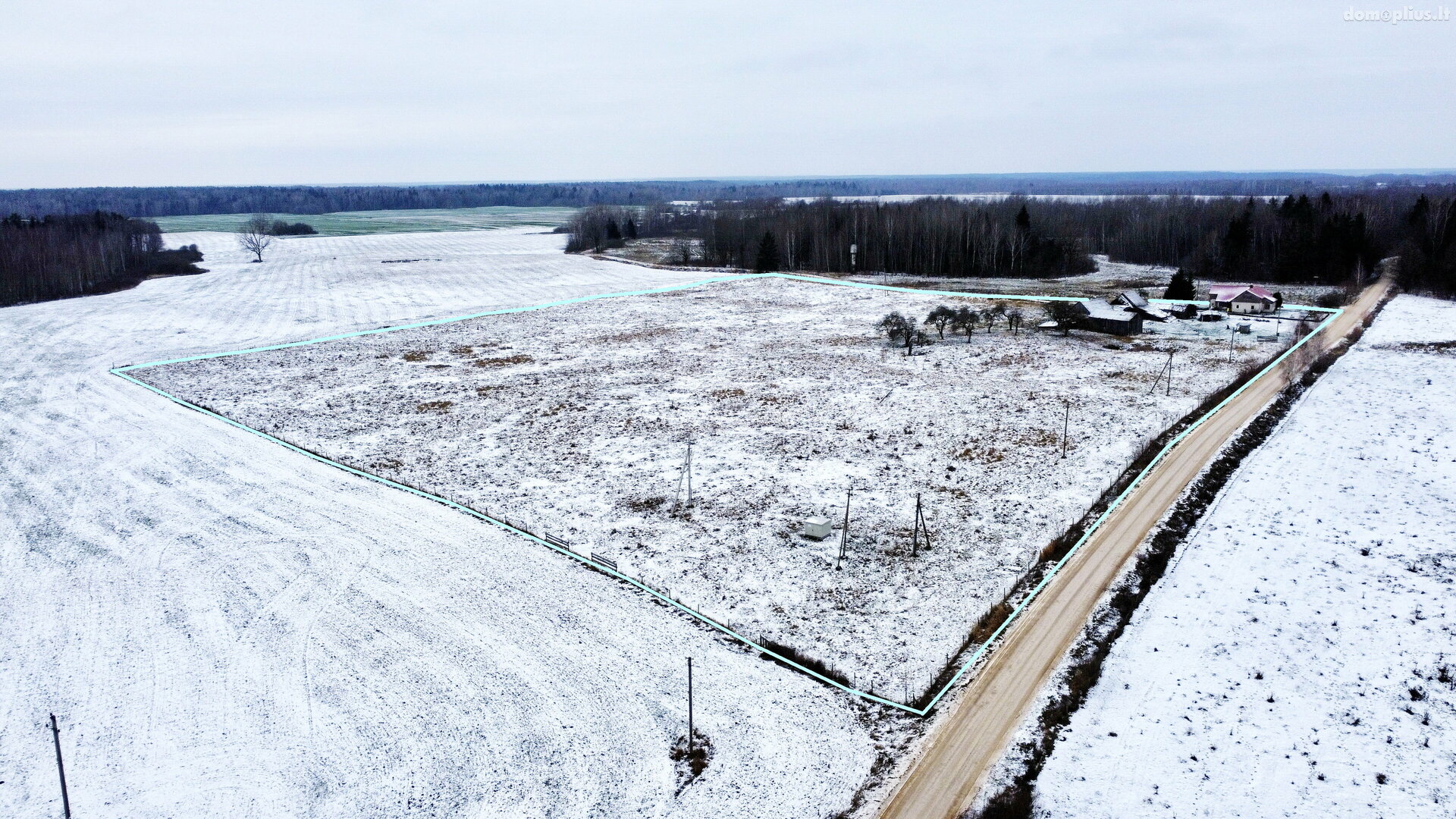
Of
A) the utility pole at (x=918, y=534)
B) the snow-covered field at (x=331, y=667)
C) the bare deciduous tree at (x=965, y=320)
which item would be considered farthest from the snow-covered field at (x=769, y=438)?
the snow-covered field at (x=331, y=667)

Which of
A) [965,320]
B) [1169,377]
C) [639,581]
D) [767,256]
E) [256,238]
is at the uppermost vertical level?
[256,238]

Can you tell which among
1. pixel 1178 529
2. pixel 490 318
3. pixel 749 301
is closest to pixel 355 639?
pixel 1178 529

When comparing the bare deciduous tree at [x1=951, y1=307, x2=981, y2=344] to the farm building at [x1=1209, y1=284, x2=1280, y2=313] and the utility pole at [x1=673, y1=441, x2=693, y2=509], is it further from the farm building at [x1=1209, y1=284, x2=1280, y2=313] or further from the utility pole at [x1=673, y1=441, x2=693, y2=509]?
the utility pole at [x1=673, y1=441, x2=693, y2=509]

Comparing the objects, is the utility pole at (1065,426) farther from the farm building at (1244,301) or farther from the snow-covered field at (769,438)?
the farm building at (1244,301)

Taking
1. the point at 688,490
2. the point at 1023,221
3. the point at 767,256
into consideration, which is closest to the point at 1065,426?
the point at 688,490

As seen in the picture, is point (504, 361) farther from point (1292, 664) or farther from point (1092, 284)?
point (1092, 284)

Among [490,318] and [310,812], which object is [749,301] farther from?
[310,812]
